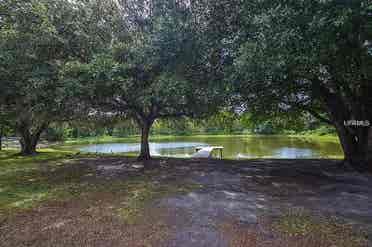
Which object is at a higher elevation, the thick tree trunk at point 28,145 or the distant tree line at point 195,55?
the distant tree line at point 195,55

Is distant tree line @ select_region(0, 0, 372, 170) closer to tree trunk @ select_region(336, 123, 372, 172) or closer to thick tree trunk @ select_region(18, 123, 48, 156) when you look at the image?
tree trunk @ select_region(336, 123, 372, 172)

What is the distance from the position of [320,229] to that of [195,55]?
5431mm

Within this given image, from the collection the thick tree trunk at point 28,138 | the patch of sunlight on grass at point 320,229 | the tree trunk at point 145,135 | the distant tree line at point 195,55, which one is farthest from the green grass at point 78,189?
the thick tree trunk at point 28,138

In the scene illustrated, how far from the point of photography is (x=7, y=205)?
5367mm

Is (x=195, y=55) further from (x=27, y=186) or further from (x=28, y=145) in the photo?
(x=28, y=145)

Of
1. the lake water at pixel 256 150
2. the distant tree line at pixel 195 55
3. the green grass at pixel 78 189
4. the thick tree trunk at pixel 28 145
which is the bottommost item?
the lake water at pixel 256 150

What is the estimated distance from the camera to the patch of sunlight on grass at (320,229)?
3.63m

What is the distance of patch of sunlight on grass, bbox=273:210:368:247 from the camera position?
3629 millimetres

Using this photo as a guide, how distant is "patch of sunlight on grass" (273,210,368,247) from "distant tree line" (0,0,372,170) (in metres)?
2.91

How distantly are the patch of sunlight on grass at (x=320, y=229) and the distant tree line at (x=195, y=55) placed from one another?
2.91 metres

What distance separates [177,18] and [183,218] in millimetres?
5621

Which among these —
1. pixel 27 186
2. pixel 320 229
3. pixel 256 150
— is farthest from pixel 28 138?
pixel 256 150

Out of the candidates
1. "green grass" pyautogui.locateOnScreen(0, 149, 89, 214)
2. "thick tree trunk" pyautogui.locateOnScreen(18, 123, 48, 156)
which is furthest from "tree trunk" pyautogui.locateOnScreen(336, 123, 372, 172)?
"thick tree trunk" pyautogui.locateOnScreen(18, 123, 48, 156)

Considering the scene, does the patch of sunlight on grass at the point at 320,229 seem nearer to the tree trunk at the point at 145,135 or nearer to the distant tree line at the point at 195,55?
the distant tree line at the point at 195,55
